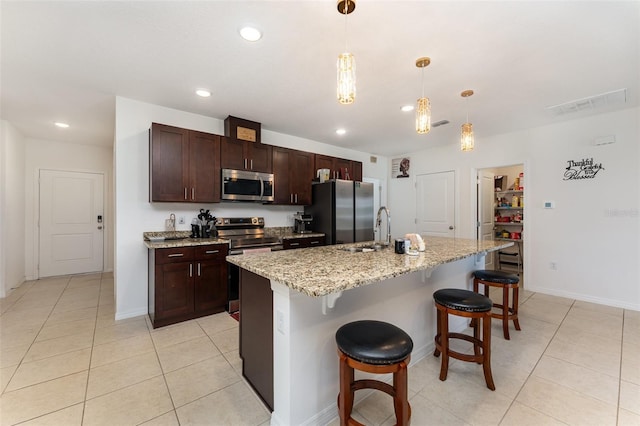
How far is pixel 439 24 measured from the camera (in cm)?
181

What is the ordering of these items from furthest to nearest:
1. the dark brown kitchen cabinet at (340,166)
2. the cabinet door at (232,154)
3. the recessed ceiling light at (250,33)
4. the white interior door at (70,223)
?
the white interior door at (70,223) → the dark brown kitchen cabinet at (340,166) → the cabinet door at (232,154) → the recessed ceiling light at (250,33)

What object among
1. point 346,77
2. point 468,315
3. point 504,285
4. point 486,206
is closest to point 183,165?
point 346,77

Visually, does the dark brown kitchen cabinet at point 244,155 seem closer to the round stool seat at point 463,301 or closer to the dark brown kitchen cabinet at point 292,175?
the dark brown kitchen cabinet at point 292,175

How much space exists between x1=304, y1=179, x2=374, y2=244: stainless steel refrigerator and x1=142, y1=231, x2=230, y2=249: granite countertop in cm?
165

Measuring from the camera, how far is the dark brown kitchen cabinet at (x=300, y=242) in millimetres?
3783

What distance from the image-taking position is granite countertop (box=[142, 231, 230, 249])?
2.84 meters

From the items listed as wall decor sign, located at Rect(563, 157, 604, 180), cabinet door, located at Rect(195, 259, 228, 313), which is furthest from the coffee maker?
wall decor sign, located at Rect(563, 157, 604, 180)

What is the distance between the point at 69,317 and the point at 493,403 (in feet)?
13.9

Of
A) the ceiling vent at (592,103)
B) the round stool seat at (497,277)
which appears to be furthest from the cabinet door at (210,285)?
the ceiling vent at (592,103)

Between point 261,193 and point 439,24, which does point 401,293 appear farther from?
point 261,193

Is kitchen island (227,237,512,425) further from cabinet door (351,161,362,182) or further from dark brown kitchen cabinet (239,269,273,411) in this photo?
cabinet door (351,161,362,182)

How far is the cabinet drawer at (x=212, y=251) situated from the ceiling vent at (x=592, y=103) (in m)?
4.39

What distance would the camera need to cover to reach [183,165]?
3234mm

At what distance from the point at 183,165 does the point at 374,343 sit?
119 inches
